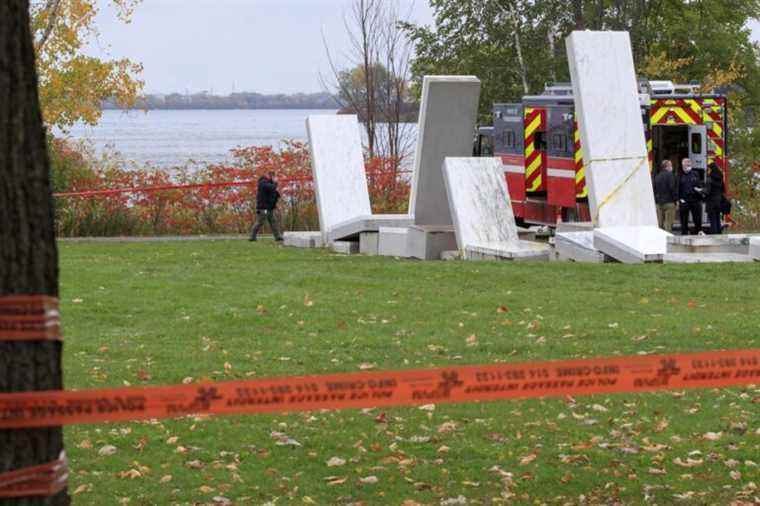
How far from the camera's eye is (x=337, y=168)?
2595 cm

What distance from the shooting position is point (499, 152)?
29.5 metres

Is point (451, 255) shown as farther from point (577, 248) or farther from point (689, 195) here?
point (689, 195)

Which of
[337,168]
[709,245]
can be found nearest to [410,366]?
[709,245]

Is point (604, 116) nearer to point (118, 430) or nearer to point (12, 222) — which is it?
point (118, 430)

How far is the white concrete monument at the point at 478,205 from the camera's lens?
21.3m

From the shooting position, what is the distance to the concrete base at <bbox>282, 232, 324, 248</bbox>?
25.3 meters

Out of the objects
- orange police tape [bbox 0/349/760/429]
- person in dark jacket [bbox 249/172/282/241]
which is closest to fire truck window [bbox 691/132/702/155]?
person in dark jacket [bbox 249/172/282/241]

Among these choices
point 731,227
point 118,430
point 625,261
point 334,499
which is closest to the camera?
point 334,499

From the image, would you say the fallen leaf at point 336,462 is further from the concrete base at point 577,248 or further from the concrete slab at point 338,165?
the concrete slab at point 338,165

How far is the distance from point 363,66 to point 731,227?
482 inches

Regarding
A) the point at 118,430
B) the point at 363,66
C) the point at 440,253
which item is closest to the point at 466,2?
the point at 363,66

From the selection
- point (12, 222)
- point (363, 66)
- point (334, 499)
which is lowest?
point (334, 499)

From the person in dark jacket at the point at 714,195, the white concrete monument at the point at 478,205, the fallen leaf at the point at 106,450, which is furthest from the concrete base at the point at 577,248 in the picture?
the fallen leaf at the point at 106,450

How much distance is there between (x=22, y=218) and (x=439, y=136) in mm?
18798
